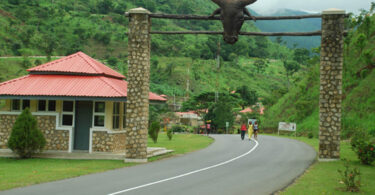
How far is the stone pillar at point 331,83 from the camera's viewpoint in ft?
59.0

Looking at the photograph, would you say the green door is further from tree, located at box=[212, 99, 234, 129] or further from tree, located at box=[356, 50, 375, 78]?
tree, located at box=[212, 99, 234, 129]

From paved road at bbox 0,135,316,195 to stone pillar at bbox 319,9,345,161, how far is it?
1.26 m

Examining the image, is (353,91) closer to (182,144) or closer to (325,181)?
(182,144)

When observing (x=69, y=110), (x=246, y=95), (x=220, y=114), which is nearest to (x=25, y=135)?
(x=69, y=110)

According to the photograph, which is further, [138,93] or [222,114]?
[222,114]

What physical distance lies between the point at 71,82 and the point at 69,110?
1.44 meters

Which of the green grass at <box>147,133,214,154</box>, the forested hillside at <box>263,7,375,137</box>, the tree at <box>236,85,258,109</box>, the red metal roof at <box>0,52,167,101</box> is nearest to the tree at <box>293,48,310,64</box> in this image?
the tree at <box>236,85,258,109</box>

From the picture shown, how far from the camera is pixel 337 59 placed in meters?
18.0

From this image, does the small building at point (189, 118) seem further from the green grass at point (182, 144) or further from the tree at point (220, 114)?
the green grass at point (182, 144)

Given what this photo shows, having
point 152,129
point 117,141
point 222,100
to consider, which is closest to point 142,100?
point 117,141

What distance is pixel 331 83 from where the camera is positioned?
1814cm

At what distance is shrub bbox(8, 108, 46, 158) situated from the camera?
62.3 feet

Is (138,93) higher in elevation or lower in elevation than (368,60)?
lower

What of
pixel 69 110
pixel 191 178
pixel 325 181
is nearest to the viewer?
pixel 325 181
